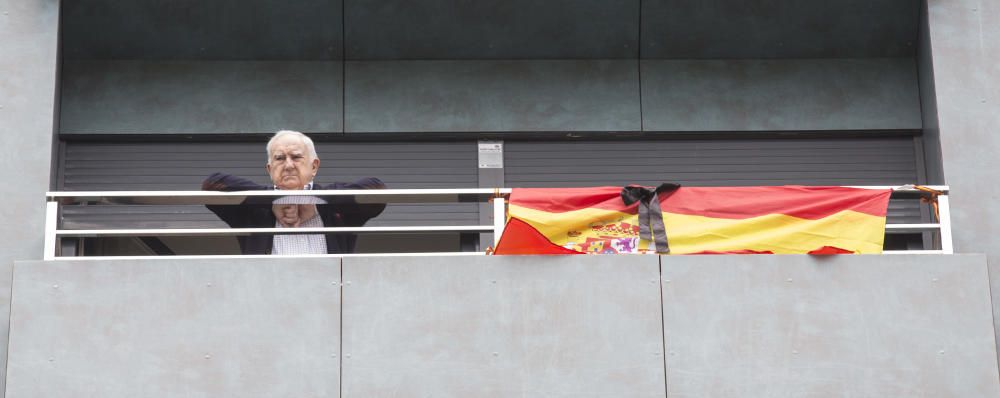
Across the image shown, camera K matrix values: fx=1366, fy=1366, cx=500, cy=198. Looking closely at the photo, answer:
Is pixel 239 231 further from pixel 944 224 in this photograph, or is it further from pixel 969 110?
pixel 969 110

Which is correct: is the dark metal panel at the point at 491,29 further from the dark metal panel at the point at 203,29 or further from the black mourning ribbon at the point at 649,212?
the black mourning ribbon at the point at 649,212

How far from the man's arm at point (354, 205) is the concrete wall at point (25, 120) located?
8.81ft

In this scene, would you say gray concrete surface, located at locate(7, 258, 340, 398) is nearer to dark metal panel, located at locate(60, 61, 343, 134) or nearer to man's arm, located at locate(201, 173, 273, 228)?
man's arm, located at locate(201, 173, 273, 228)

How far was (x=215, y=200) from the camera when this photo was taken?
360 inches

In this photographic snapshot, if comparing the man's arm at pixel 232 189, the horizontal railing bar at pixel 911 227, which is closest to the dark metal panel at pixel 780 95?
the horizontal railing bar at pixel 911 227

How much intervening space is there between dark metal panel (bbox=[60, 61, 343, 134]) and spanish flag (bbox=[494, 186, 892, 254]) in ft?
11.6

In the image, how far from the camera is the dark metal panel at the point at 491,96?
1200cm

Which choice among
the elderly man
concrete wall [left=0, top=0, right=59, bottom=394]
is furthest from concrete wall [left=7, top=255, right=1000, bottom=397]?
concrete wall [left=0, top=0, right=59, bottom=394]

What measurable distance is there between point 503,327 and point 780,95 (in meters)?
4.52

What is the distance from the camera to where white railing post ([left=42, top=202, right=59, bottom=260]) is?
891 centimetres

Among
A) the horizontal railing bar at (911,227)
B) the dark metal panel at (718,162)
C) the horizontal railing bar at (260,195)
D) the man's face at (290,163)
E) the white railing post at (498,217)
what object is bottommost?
the horizontal railing bar at (911,227)

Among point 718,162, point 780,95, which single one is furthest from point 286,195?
point 780,95

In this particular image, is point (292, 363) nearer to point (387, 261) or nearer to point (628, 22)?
point (387, 261)

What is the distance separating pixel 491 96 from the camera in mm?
12086
